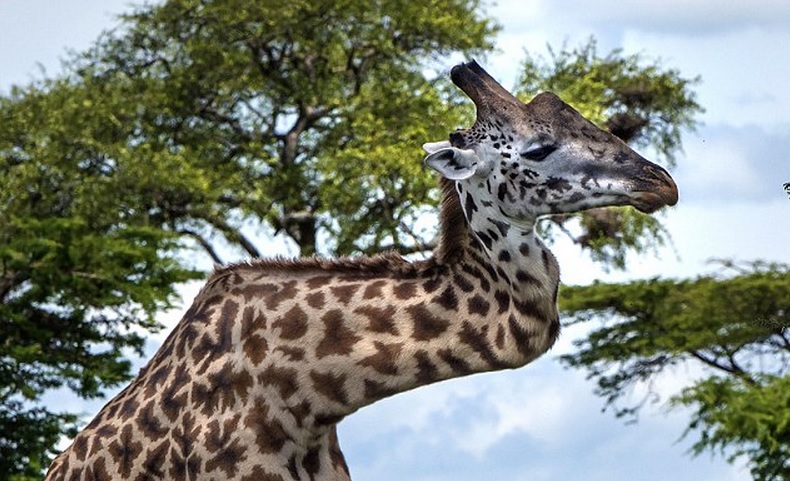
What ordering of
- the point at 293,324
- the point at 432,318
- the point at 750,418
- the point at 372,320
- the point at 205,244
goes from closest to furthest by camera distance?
the point at 432,318 < the point at 372,320 < the point at 293,324 < the point at 750,418 < the point at 205,244

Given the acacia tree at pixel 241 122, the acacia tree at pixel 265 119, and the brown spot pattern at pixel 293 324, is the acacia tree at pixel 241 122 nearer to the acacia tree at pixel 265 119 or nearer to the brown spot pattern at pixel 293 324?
the acacia tree at pixel 265 119

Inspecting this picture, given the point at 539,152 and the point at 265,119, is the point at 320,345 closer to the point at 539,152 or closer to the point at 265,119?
the point at 539,152

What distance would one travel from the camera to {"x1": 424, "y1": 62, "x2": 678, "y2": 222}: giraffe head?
6031mm

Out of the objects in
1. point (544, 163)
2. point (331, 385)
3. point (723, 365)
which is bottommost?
point (331, 385)

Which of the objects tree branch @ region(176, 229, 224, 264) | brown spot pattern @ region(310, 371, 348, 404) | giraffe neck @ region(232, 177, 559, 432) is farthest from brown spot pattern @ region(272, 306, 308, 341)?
tree branch @ region(176, 229, 224, 264)

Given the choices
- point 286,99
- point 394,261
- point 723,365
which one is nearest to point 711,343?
point 723,365

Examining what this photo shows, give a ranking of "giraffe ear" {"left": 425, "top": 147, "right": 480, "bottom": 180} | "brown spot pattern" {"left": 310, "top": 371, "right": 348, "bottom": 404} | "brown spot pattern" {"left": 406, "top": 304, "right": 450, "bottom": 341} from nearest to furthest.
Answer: "giraffe ear" {"left": 425, "top": 147, "right": 480, "bottom": 180}
"brown spot pattern" {"left": 406, "top": 304, "right": 450, "bottom": 341}
"brown spot pattern" {"left": 310, "top": 371, "right": 348, "bottom": 404}

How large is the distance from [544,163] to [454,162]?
0.34 metres

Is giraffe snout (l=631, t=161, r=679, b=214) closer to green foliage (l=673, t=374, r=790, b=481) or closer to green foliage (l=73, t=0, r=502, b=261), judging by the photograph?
green foliage (l=673, t=374, r=790, b=481)

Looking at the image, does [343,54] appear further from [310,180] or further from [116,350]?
[116,350]

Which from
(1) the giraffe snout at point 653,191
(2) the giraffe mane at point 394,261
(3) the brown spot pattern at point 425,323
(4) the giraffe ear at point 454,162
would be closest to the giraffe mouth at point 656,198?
(1) the giraffe snout at point 653,191

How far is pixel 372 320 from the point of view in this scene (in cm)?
650

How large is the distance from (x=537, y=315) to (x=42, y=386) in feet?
64.1

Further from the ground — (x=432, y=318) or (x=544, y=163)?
(x=544, y=163)
